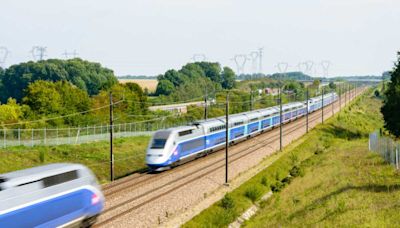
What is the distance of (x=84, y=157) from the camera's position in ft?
185

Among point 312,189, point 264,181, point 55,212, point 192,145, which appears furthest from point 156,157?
point 55,212

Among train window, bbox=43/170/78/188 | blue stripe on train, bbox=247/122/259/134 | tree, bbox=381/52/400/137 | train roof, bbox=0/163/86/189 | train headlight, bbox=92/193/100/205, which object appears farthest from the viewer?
blue stripe on train, bbox=247/122/259/134

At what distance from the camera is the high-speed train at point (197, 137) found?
43594 mm

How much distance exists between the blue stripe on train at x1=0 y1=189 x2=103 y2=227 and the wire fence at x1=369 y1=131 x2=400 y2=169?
26.0 meters

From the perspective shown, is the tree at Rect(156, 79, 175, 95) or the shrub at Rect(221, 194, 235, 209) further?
the tree at Rect(156, 79, 175, 95)

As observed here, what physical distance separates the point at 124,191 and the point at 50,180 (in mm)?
14567

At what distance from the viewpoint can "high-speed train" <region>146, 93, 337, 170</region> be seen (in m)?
43.6

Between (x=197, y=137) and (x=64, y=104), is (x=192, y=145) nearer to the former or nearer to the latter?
(x=197, y=137)

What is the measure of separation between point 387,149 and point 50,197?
33444 millimetres

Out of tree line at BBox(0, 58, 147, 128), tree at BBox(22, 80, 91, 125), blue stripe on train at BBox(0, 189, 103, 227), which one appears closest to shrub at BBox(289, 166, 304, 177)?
blue stripe on train at BBox(0, 189, 103, 227)

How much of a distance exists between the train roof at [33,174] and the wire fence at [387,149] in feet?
89.3

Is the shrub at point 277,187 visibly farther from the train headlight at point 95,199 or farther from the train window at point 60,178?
the train window at point 60,178

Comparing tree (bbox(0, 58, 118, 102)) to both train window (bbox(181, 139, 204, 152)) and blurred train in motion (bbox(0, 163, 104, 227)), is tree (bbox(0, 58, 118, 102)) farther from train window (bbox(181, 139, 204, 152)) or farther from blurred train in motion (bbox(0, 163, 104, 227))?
blurred train in motion (bbox(0, 163, 104, 227))

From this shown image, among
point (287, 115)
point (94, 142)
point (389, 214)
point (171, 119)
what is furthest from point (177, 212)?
point (287, 115)
